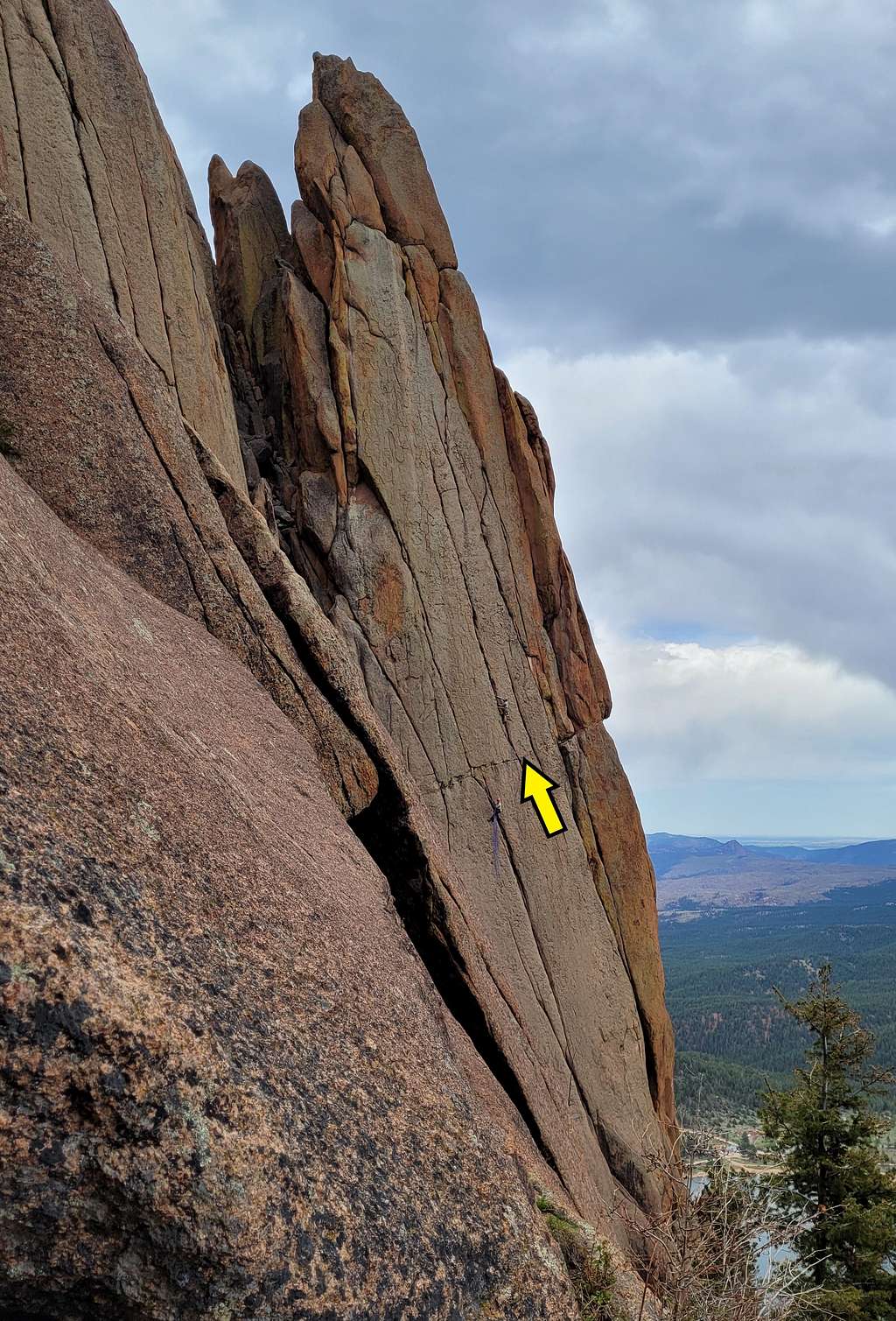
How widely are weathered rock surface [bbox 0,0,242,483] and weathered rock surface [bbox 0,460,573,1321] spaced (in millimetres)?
11885

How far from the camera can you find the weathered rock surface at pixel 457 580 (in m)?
21.6

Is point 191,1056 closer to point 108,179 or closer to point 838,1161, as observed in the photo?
point 108,179

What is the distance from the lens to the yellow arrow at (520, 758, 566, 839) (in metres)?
23.0

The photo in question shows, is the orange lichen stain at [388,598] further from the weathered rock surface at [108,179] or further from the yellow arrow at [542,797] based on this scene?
the yellow arrow at [542,797]

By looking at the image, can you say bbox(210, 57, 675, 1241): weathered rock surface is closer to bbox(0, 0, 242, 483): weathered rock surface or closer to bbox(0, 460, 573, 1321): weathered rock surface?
bbox(0, 0, 242, 483): weathered rock surface

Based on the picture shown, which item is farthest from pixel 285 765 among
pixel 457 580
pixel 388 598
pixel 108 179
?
pixel 108 179

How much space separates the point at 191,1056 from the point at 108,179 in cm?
2069

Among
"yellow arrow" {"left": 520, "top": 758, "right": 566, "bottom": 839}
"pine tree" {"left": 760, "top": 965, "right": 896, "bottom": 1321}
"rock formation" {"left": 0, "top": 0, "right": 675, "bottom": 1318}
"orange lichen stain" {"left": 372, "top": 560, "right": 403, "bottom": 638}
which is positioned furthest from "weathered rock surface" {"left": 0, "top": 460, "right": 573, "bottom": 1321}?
"pine tree" {"left": 760, "top": 965, "right": 896, "bottom": 1321}

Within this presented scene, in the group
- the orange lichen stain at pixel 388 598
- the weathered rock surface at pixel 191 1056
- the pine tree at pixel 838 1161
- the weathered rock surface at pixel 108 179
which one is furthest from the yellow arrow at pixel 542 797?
the weathered rock surface at pixel 191 1056

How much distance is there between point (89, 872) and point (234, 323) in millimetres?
24442

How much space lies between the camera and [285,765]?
11.3 metres

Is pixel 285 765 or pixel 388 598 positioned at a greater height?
pixel 388 598

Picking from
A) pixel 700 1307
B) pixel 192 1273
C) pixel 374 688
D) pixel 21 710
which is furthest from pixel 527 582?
pixel 192 1273

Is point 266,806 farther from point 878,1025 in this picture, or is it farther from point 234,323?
point 878,1025
